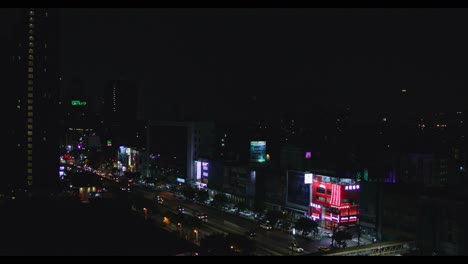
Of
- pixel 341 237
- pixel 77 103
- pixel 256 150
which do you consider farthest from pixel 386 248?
pixel 77 103

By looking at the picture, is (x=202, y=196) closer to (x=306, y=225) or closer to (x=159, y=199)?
(x=159, y=199)

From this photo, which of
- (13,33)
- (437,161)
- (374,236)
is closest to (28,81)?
(13,33)

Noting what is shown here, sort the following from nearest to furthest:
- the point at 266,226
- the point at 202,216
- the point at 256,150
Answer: the point at 266,226, the point at 202,216, the point at 256,150

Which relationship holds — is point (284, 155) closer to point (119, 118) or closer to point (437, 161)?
point (437, 161)

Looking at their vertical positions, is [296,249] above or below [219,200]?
below

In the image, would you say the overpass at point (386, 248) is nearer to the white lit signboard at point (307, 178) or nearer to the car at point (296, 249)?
the car at point (296, 249)

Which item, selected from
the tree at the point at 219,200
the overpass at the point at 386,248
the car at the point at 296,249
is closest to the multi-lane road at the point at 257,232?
the car at the point at 296,249

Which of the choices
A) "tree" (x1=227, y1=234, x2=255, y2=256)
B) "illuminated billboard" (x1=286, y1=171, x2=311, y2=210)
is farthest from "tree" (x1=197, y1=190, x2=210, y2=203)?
"tree" (x1=227, y1=234, x2=255, y2=256)

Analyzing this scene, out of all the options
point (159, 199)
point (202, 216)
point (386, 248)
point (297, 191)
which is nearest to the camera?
point (386, 248)

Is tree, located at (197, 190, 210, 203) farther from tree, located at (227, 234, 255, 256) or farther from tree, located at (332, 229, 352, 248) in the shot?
tree, located at (227, 234, 255, 256)
